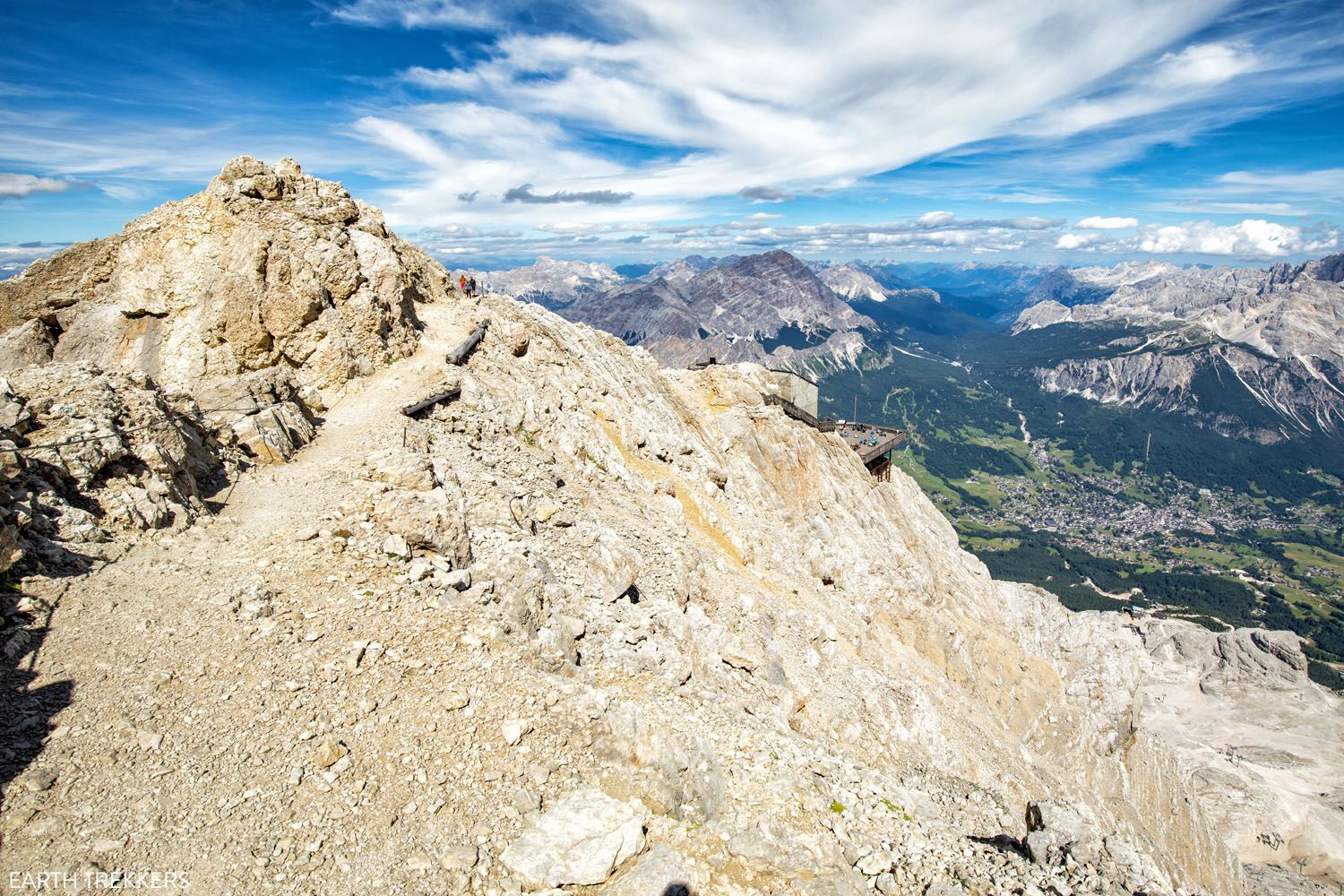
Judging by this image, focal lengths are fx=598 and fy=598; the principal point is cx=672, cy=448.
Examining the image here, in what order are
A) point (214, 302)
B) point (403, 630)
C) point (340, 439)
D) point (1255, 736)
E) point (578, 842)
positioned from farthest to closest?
1. point (1255, 736)
2. point (214, 302)
3. point (340, 439)
4. point (403, 630)
5. point (578, 842)

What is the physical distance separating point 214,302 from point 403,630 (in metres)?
19.8

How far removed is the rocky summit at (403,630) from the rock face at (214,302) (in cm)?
13

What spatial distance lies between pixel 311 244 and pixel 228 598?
20.7 meters

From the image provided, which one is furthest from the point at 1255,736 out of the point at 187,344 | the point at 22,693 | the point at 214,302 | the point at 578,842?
the point at 187,344

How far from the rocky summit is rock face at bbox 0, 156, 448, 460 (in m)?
0.13

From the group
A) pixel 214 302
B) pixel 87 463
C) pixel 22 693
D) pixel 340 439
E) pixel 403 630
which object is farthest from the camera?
pixel 214 302

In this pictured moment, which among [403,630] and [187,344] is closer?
[403,630]

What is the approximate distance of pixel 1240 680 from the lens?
365ft

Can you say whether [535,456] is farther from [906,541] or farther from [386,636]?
[906,541]

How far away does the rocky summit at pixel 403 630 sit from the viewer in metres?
9.62

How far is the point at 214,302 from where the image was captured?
80.1ft

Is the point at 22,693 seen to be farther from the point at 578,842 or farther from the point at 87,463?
the point at 578,842

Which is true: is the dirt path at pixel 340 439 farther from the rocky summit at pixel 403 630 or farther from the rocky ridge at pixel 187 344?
the rocky ridge at pixel 187 344

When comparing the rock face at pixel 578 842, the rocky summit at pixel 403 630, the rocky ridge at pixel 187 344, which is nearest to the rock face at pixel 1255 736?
the rocky summit at pixel 403 630
